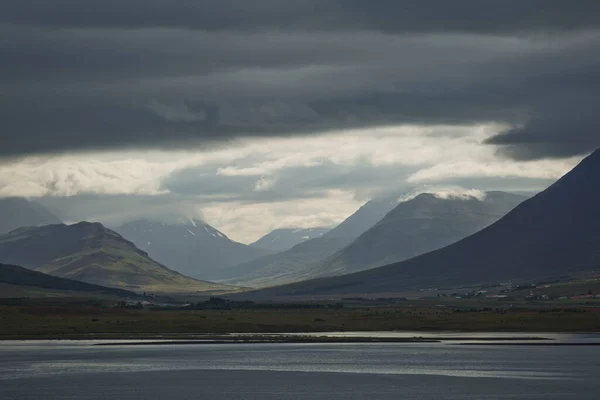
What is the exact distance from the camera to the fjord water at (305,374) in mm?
134500

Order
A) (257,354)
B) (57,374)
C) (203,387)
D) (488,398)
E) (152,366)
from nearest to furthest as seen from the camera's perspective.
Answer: (488,398)
(203,387)
(57,374)
(152,366)
(257,354)

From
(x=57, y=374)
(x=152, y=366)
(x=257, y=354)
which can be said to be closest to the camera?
(x=57, y=374)

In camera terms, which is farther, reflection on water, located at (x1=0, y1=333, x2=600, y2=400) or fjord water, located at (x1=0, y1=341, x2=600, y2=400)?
reflection on water, located at (x1=0, y1=333, x2=600, y2=400)

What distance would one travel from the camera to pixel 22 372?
522 ft

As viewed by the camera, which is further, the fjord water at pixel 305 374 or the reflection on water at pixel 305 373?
the reflection on water at pixel 305 373

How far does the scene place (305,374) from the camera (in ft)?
517

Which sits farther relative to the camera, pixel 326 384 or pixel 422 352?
pixel 422 352

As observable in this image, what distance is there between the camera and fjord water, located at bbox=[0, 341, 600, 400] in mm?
134500

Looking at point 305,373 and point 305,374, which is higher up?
point 305,373

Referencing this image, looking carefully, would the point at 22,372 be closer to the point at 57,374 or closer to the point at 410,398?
the point at 57,374

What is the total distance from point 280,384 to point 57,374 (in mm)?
31757

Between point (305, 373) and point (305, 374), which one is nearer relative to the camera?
point (305, 374)

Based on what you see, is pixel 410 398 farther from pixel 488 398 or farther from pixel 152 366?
pixel 152 366

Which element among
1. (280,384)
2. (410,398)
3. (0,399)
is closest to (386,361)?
(280,384)
